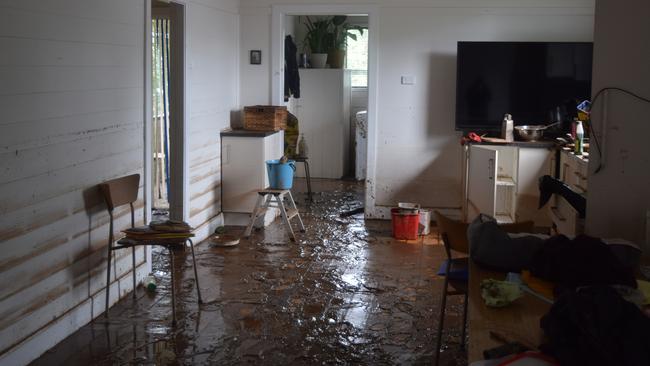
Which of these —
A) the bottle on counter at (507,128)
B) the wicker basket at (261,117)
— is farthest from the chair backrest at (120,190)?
the bottle on counter at (507,128)

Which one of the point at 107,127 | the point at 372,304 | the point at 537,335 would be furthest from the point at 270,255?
the point at 537,335

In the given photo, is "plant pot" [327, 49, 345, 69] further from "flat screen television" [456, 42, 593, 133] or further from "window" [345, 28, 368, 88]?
"flat screen television" [456, 42, 593, 133]

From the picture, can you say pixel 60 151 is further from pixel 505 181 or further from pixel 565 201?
pixel 505 181

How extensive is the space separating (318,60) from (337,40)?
18.8 inches

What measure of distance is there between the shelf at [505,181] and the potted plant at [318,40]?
154 inches

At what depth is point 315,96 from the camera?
10.5 meters

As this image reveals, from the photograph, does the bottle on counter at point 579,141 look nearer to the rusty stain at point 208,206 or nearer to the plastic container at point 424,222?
the plastic container at point 424,222

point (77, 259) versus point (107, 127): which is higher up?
point (107, 127)

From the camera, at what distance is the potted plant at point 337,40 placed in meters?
10.6

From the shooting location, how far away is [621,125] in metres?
3.85

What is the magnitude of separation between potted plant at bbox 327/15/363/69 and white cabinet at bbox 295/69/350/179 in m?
0.23

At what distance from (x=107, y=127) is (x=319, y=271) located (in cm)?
201

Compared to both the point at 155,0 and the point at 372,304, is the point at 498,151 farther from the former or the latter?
the point at 155,0

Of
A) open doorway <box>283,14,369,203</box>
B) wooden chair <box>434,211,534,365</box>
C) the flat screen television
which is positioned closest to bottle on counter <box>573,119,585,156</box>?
the flat screen television
